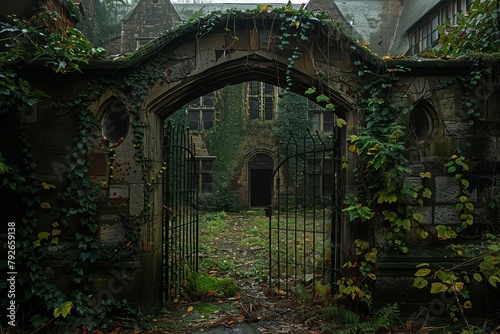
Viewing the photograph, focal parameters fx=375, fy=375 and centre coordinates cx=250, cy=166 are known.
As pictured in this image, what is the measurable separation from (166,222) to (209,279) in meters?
1.52

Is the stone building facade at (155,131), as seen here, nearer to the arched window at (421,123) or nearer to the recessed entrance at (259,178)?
the arched window at (421,123)

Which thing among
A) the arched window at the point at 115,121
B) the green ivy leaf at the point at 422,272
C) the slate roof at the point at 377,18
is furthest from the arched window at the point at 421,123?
the slate roof at the point at 377,18

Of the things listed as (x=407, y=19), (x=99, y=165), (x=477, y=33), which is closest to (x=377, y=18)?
(x=407, y=19)

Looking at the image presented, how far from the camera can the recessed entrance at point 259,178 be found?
690 inches

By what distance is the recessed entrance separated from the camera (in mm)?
17531

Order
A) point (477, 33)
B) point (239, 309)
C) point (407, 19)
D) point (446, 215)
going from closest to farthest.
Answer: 1. point (446, 215)
2. point (477, 33)
3. point (239, 309)
4. point (407, 19)

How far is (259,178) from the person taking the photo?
1775 centimetres

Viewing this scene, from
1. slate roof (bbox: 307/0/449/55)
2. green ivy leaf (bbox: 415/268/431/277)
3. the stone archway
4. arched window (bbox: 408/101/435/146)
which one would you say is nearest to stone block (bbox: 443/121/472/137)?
arched window (bbox: 408/101/435/146)

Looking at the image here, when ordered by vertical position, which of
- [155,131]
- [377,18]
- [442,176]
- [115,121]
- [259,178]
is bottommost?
[259,178]

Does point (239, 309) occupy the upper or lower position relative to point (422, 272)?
lower

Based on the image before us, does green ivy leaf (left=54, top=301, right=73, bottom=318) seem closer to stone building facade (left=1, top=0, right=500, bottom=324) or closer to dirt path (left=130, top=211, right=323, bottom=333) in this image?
stone building facade (left=1, top=0, right=500, bottom=324)

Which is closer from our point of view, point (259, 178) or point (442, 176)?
point (442, 176)

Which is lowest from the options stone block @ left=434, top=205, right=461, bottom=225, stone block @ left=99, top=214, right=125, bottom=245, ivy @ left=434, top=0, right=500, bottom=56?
stone block @ left=99, top=214, right=125, bottom=245

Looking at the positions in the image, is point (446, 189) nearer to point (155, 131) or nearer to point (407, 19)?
point (155, 131)
